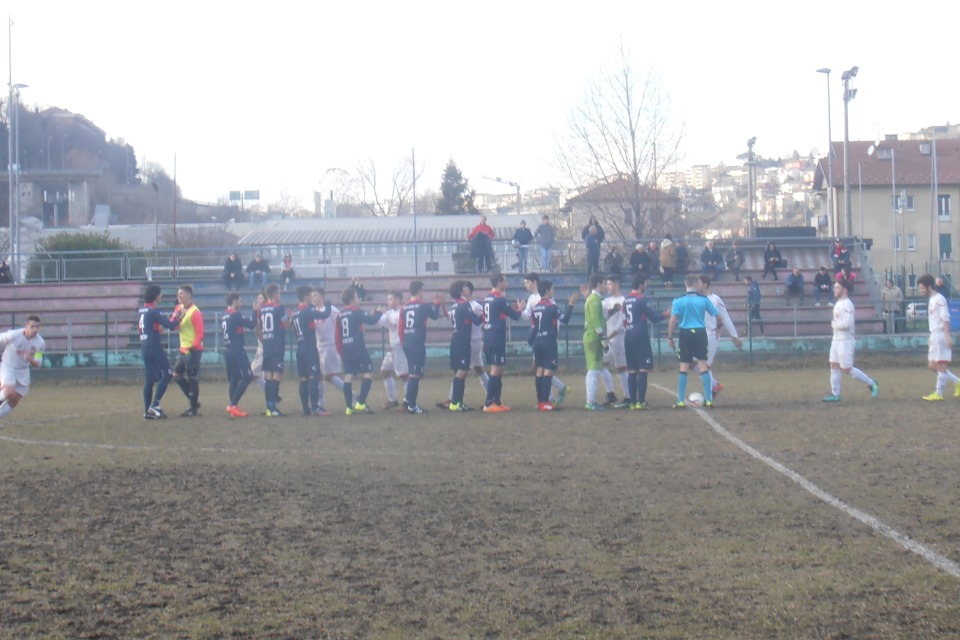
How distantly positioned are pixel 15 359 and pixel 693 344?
30.5ft

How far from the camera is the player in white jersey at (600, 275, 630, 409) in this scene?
16.0 meters

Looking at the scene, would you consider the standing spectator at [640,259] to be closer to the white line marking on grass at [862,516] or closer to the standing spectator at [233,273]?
the standing spectator at [233,273]

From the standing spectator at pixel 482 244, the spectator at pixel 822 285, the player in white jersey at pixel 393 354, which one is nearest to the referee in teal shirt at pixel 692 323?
the player in white jersey at pixel 393 354

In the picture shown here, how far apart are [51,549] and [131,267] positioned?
3089 centimetres

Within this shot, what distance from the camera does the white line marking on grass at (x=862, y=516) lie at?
625 cm

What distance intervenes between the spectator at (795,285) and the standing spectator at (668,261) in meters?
3.37

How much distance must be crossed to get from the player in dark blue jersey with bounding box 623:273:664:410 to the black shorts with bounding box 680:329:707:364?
47 centimetres

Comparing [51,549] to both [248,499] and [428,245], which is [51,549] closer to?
[248,499]

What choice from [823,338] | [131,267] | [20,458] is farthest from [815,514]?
[131,267]

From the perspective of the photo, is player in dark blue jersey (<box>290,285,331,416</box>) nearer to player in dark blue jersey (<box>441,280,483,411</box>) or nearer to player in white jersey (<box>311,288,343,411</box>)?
player in white jersey (<box>311,288,343,411</box>)

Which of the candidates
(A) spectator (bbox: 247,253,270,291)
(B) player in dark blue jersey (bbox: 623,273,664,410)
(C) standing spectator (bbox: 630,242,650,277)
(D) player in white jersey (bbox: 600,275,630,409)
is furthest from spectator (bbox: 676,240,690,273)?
(B) player in dark blue jersey (bbox: 623,273,664,410)

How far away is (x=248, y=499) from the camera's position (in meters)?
9.00

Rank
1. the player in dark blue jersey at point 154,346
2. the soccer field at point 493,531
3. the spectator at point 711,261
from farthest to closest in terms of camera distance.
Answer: the spectator at point 711,261
the player in dark blue jersey at point 154,346
the soccer field at point 493,531

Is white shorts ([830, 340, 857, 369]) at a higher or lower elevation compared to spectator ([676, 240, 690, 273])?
lower
